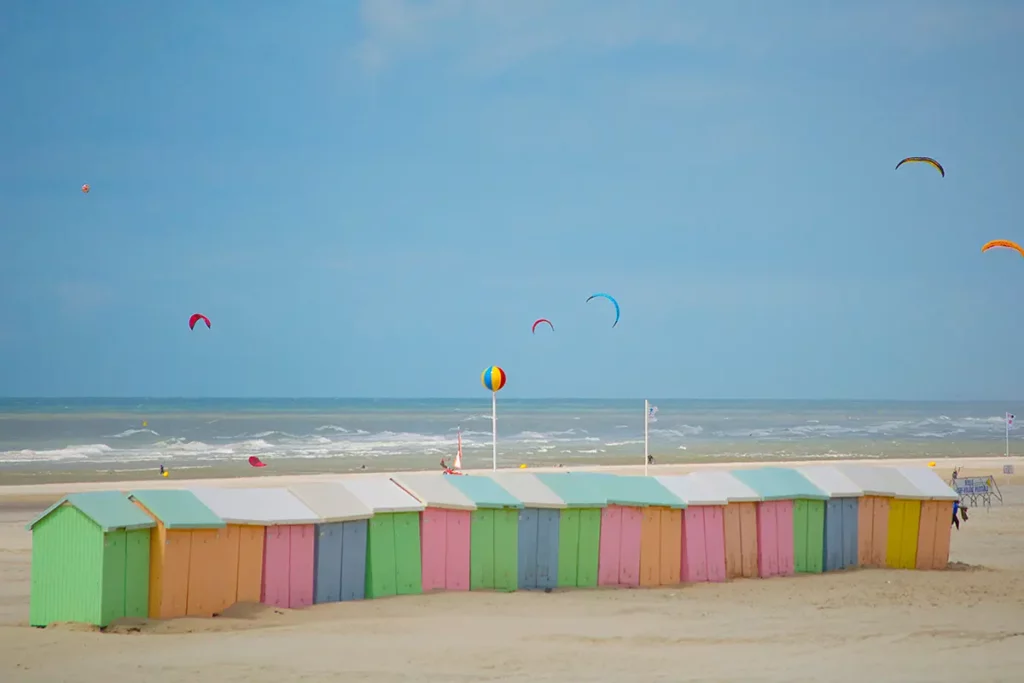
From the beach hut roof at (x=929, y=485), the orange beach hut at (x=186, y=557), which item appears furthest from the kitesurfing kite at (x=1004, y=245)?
the orange beach hut at (x=186, y=557)

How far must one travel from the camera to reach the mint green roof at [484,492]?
33.7 feet

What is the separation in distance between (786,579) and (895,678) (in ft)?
14.5

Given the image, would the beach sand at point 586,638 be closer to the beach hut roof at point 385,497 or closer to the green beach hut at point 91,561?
the green beach hut at point 91,561

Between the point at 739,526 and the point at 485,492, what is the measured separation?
267 cm

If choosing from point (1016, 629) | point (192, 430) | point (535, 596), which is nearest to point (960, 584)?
point (1016, 629)

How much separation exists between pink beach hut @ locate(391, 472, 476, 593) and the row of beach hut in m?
0.01

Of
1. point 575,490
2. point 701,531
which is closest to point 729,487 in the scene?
point 701,531

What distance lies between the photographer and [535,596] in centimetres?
1012

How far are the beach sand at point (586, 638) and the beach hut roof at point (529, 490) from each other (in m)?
0.79

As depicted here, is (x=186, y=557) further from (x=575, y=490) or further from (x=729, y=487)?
(x=729, y=487)

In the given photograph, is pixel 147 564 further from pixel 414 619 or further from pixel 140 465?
pixel 140 465

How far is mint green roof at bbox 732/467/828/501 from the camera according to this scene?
11.6 metres

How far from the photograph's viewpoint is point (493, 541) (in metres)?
10.3

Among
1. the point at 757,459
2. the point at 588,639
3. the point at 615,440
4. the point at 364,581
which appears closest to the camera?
the point at 588,639
